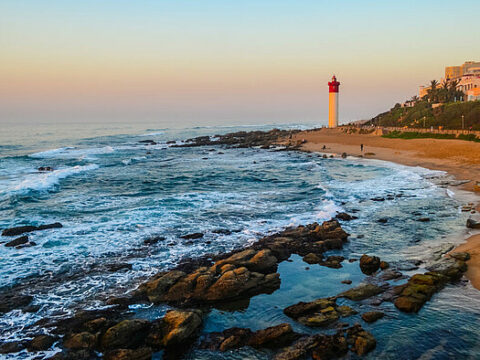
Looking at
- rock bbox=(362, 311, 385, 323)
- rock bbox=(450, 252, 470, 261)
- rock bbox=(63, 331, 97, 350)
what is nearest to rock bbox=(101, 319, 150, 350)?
rock bbox=(63, 331, 97, 350)

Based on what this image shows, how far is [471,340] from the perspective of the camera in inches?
315

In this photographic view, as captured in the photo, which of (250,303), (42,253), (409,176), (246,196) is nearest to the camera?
(250,303)

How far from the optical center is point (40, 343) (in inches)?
328

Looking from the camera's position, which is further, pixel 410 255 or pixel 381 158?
pixel 381 158

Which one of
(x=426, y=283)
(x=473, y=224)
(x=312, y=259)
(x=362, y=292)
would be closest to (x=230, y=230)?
(x=312, y=259)

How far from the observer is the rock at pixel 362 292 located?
10.1 metres

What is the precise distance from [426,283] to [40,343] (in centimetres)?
1010

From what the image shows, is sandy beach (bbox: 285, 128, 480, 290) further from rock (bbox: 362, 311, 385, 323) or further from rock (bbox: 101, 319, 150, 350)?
rock (bbox: 101, 319, 150, 350)

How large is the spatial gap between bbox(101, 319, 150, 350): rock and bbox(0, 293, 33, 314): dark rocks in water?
139 inches

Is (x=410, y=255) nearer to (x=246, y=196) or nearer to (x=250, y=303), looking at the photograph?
(x=250, y=303)

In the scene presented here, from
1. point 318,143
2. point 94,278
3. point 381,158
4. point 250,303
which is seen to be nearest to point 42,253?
point 94,278

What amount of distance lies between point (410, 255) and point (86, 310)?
35.1 feet

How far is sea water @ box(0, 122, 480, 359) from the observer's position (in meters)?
9.03

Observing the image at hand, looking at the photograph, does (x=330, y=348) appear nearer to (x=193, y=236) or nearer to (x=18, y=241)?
(x=193, y=236)
